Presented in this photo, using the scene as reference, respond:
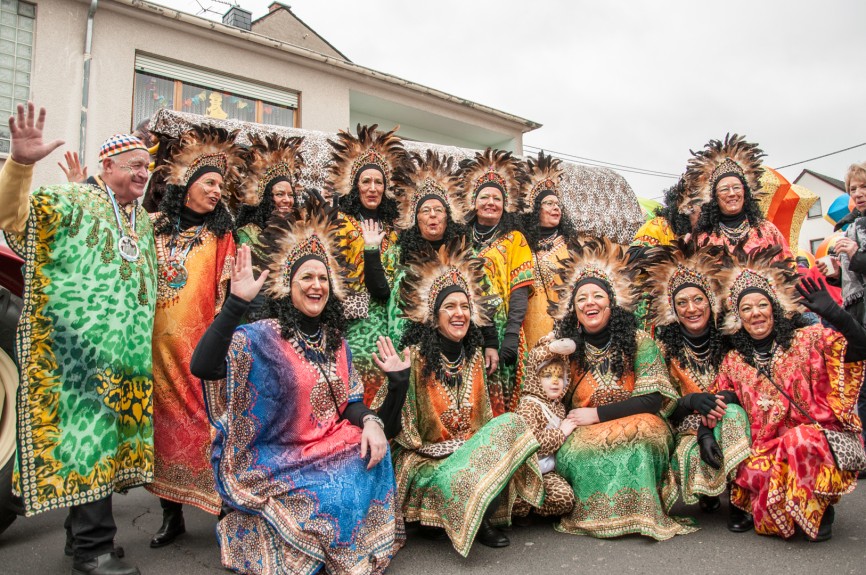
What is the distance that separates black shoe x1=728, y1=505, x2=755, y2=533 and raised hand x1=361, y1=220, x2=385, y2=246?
269 centimetres

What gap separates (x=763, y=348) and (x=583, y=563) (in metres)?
1.76

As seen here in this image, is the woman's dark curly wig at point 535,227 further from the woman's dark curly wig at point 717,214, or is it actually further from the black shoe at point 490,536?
the black shoe at point 490,536

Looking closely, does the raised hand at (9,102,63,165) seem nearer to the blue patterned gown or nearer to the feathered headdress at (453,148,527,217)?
the blue patterned gown

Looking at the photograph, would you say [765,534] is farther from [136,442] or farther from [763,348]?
[136,442]

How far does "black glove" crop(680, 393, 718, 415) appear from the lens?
3.77 meters

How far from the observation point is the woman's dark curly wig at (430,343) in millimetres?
3852

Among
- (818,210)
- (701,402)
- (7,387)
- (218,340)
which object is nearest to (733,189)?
(701,402)

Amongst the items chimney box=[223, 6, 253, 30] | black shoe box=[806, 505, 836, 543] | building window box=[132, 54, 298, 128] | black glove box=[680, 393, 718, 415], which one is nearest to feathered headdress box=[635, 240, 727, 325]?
black glove box=[680, 393, 718, 415]

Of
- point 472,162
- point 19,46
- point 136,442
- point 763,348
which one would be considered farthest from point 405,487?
point 19,46

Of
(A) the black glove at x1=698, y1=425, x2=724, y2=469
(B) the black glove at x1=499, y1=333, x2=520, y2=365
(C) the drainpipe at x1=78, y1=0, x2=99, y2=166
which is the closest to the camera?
(A) the black glove at x1=698, y1=425, x2=724, y2=469

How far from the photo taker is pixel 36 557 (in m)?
3.34

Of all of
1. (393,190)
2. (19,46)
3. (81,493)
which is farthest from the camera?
(19,46)

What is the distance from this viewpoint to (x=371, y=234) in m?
4.30

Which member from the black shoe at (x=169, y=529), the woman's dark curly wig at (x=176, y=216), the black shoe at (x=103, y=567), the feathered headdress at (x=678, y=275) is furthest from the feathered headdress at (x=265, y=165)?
the feathered headdress at (x=678, y=275)
